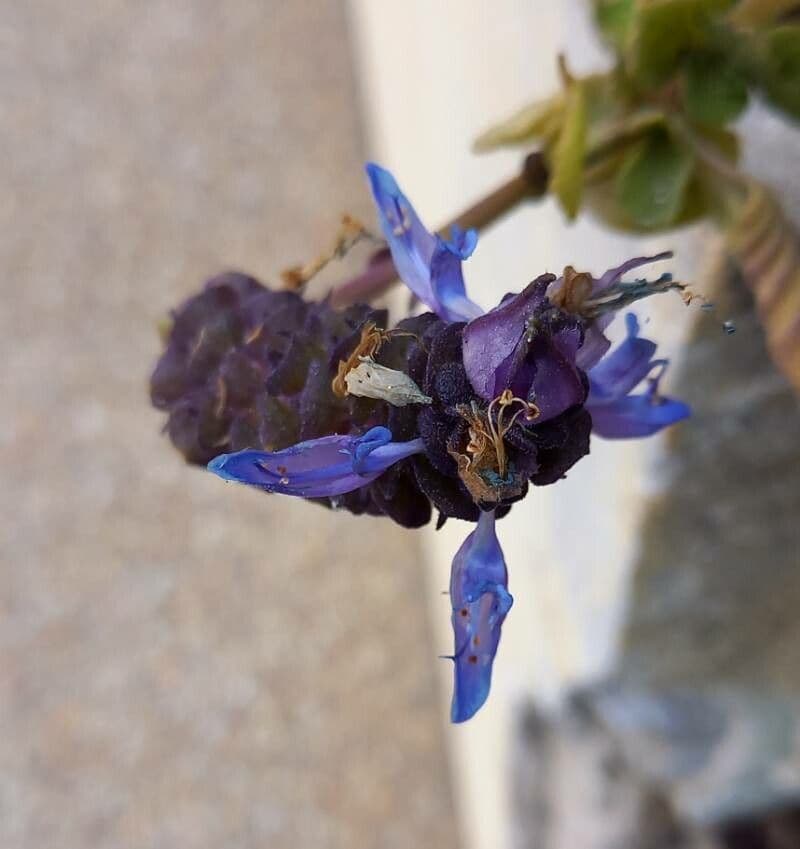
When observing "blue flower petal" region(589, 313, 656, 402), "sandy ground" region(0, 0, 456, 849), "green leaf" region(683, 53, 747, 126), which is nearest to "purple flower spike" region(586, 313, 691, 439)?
"blue flower petal" region(589, 313, 656, 402)

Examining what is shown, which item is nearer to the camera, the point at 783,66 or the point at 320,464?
the point at 320,464

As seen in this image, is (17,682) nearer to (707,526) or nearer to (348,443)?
(707,526)

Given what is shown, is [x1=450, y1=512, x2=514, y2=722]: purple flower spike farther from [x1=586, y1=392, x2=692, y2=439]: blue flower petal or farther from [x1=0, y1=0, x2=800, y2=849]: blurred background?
[x1=0, y1=0, x2=800, y2=849]: blurred background

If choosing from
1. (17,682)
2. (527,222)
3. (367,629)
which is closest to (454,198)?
(527,222)

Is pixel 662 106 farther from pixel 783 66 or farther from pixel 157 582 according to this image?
pixel 157 582

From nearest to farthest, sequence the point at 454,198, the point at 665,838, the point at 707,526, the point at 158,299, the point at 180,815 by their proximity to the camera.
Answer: the point at 707,526 < the point at 454,198 < the point at 665,838 < the point at 180,815 < the point at 158,299

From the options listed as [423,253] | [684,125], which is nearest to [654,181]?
[684,125]
